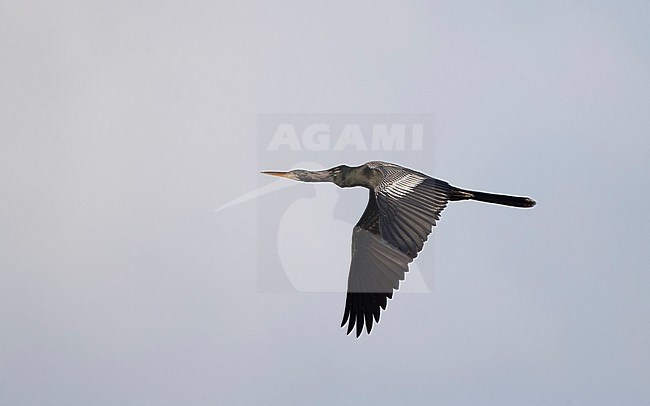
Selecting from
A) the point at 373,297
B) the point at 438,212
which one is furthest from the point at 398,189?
the point at 373,297

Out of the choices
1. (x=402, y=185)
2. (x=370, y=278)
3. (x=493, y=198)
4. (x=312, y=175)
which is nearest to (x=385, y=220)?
(x=402, y=185)

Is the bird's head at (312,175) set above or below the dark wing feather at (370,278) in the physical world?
above

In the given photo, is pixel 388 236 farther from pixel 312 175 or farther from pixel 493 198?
pixel 312 175

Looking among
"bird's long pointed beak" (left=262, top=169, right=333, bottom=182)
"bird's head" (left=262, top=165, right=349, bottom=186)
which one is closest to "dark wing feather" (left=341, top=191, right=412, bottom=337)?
"bird's head" (left=262, top=165, right=349, bottom=186)

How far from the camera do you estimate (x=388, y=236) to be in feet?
80.9

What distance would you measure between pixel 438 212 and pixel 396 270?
6.89 feet

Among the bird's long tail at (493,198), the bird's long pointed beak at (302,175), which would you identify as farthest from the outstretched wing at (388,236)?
the bird's long pointed beak at (302,175)

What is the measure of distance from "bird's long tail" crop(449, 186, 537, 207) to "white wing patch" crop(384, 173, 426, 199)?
3.83ft

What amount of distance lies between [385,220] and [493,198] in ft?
13.5

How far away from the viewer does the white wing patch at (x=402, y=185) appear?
2550 cm

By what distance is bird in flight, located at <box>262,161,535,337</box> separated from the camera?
24859 mm

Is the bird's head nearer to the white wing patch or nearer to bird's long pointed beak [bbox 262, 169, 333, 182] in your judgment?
bird's long pointed beak [bbox 262, 169, 333, 182]

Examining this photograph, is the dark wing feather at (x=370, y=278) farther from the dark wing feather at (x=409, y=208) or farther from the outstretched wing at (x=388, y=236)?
the dark wing feather at (x=409, y=208)

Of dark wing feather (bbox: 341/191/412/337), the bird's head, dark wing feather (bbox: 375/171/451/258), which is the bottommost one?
dark wing feather (bbox: 341/191/412/337)
